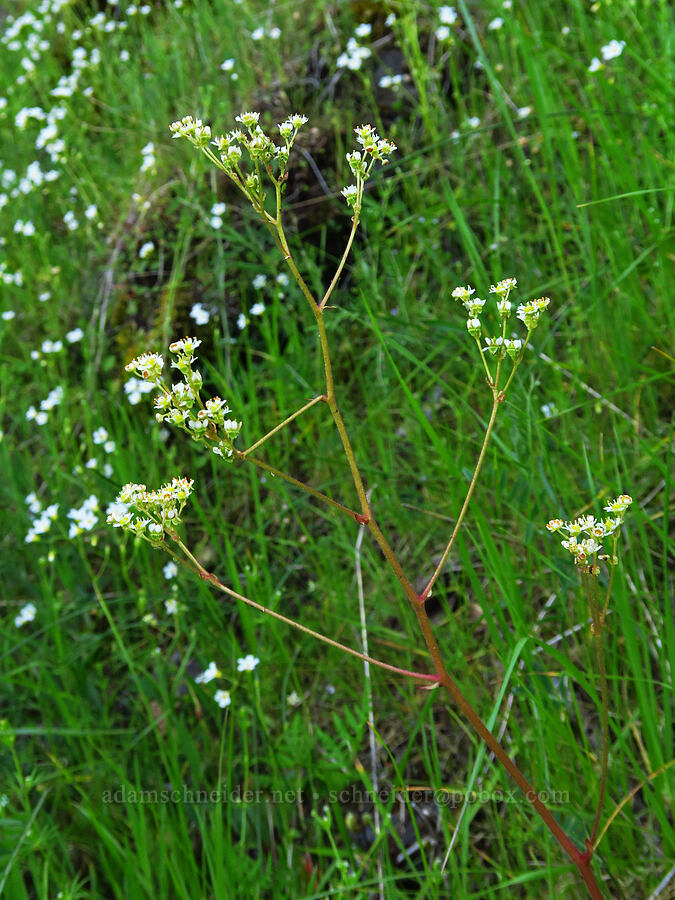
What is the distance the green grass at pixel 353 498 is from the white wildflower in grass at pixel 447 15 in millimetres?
72

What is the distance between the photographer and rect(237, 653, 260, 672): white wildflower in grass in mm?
1720

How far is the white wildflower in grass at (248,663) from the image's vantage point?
1.72 meters

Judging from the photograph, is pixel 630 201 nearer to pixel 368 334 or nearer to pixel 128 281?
pixel 368 334

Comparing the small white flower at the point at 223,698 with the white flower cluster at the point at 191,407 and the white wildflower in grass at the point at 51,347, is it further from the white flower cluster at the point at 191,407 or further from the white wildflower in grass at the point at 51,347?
the white wildflower in grass at the point at 51,347

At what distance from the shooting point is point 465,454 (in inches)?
76.2

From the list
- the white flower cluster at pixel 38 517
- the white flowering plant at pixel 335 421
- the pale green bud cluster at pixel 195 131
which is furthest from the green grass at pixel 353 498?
the pale green bud cluster at pixel 195 131

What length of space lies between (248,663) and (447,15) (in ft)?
7.37

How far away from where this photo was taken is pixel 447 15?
2.86m

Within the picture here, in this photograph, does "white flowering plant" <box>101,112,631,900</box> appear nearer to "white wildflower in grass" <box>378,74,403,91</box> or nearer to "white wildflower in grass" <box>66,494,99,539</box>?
"white wildflower in grass" <box>66,494,99,539</box>

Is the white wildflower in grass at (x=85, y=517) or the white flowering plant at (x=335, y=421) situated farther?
the white wildflower in grass at (x=85, y=517)

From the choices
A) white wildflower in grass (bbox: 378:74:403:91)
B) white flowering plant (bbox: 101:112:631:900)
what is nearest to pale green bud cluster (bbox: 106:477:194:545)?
white flowering plant (bbox: 101:112:631:900)

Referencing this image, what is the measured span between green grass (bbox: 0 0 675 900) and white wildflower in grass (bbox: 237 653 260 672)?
0.19ft

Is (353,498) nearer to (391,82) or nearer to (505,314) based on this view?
(505,314)

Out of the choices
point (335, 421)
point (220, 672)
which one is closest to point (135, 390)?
point (220, 672)
